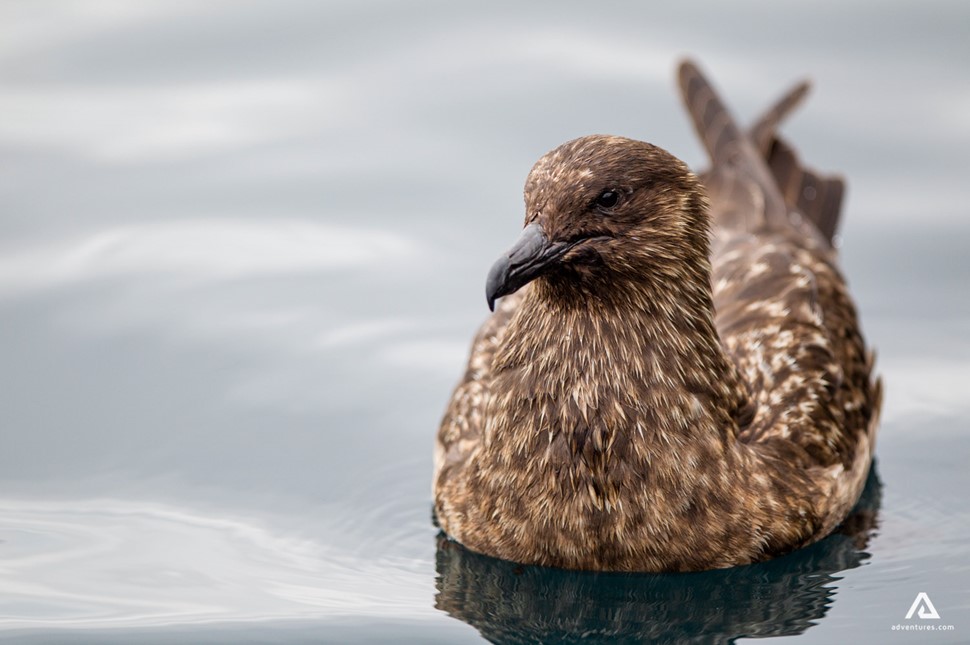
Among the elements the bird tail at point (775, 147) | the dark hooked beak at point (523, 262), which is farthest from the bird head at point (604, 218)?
the bird tail at point (775, 147)

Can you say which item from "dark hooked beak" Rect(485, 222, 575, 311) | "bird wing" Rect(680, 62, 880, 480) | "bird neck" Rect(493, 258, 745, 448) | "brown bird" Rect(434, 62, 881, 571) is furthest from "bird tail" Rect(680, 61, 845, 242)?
"dark hooked beak" Rect(485, 222, 575, 311)

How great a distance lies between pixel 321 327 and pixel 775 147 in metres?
2.66

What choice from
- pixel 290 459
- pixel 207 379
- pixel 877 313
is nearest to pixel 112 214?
pixel 207 379

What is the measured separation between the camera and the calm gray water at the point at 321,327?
21.7 feet

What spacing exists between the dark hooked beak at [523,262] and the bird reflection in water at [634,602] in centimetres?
120

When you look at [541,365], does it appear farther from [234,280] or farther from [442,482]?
[234,280]

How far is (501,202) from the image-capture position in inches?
375

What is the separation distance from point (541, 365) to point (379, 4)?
501cm

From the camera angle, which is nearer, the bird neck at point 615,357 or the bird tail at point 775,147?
the bird neck at point 615,357

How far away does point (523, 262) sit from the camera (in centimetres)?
604

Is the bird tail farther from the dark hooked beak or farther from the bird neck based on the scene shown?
the dark hooked beak

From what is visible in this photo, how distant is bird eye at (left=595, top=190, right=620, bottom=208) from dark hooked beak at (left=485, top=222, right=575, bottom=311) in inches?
8.7

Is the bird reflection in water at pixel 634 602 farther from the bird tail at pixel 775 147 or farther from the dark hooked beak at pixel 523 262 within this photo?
the bird tail at pixel 775 147

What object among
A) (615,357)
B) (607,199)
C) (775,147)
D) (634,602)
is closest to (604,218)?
(607,199)
